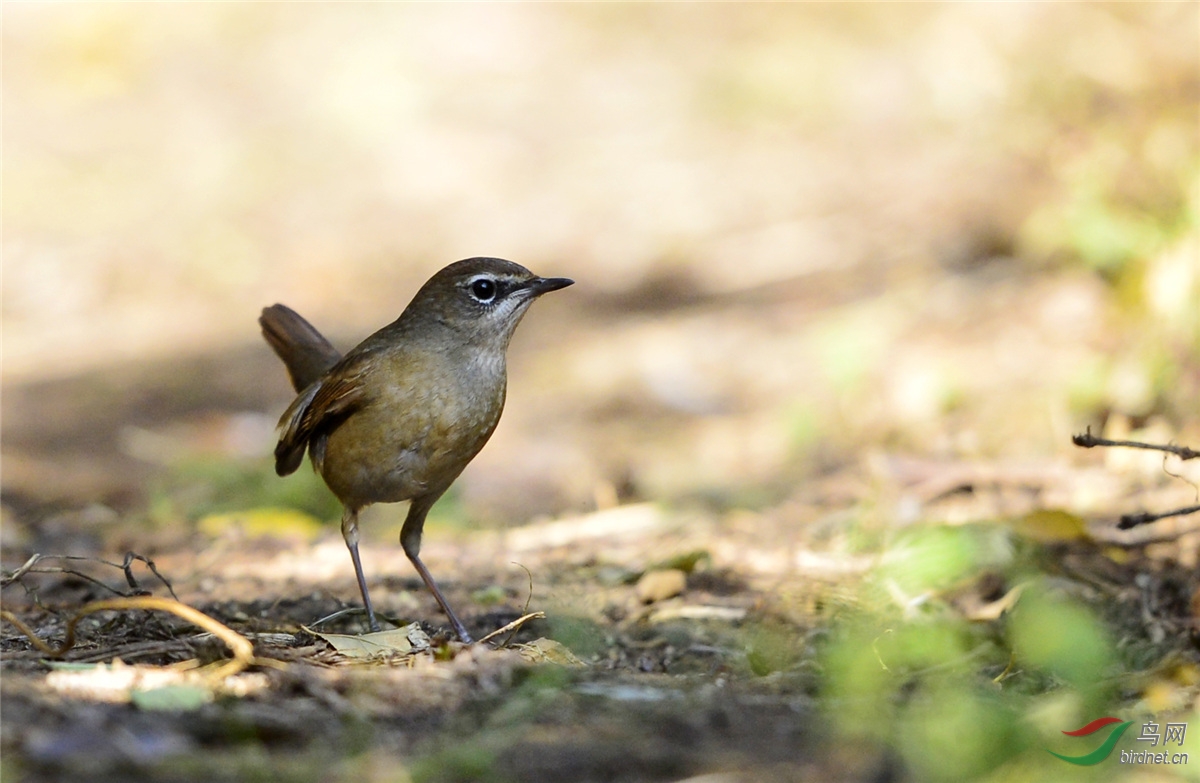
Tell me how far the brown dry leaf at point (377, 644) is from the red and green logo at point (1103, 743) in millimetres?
1926

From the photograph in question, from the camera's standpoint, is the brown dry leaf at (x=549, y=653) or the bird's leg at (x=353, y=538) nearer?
the brown dry leaf at (x=549, y=653)

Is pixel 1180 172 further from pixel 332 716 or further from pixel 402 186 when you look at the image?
pixel 402 186

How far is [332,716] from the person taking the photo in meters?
3.12

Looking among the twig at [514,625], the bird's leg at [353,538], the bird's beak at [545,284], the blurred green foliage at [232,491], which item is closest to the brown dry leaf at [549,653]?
the twig at [514,625]

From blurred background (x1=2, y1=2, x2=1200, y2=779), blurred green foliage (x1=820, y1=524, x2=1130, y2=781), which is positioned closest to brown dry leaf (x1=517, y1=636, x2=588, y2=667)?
blurred green foliage (x1=820, y1=524, x2=1130, y2=781)

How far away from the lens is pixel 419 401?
4.89m

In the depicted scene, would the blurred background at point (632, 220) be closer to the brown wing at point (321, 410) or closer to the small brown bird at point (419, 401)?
the brown wing at point (321, 410)

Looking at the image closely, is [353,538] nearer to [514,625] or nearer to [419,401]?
[419,401]

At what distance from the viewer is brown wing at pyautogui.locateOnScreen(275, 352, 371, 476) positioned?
5.12m

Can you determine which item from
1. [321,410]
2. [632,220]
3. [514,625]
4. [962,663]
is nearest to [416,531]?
[321,410]

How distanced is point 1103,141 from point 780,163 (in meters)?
5.96

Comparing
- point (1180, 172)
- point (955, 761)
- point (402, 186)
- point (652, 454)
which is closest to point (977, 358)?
point (1180, 172)

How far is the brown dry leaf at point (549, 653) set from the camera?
3941 millimetres

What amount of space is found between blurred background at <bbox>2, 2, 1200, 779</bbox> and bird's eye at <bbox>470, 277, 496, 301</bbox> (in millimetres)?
1769
